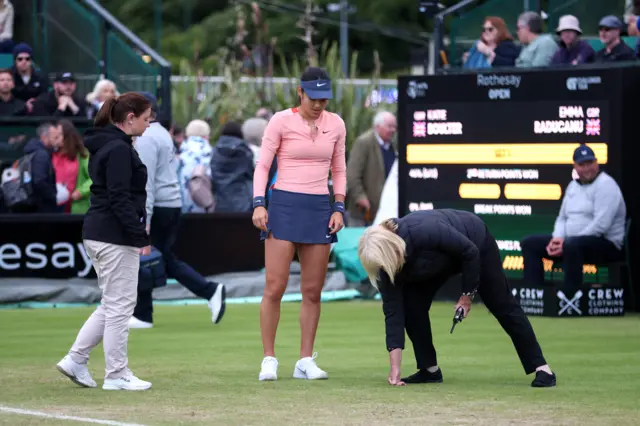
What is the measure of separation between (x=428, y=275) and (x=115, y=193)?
1.91 metres

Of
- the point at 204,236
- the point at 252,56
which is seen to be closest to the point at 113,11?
the point at 252,56

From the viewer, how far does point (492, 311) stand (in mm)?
9500

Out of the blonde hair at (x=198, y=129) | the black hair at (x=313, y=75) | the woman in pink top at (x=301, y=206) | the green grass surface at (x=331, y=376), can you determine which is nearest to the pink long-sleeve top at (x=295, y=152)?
the woman in pink top at (x=301, y=206)

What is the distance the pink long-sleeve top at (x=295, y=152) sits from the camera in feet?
32.4

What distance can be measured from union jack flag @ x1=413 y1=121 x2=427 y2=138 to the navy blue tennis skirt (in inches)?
285

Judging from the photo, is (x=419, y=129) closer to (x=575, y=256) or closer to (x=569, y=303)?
(x=575, y=256)

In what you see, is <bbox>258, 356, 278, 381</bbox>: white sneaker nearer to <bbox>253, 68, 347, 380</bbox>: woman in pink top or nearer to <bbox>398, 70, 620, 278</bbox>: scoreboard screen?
<bbox>253, 68, 347, 380</bbox>: woman in pink top

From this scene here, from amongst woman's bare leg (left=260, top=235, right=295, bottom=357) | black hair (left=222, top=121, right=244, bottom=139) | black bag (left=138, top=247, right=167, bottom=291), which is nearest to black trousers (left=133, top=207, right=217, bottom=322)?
black bag (left=138, top=247, right=167, bottom=291)

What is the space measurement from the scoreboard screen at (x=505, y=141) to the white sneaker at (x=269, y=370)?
6552mm

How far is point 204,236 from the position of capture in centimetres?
1762

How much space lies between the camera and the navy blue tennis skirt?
32.4ft

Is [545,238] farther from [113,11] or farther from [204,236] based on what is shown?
[113,11]

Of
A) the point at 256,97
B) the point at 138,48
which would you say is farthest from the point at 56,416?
the point at 256,97

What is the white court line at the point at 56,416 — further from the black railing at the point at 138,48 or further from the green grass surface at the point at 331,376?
the black railing at the point at 138,48
